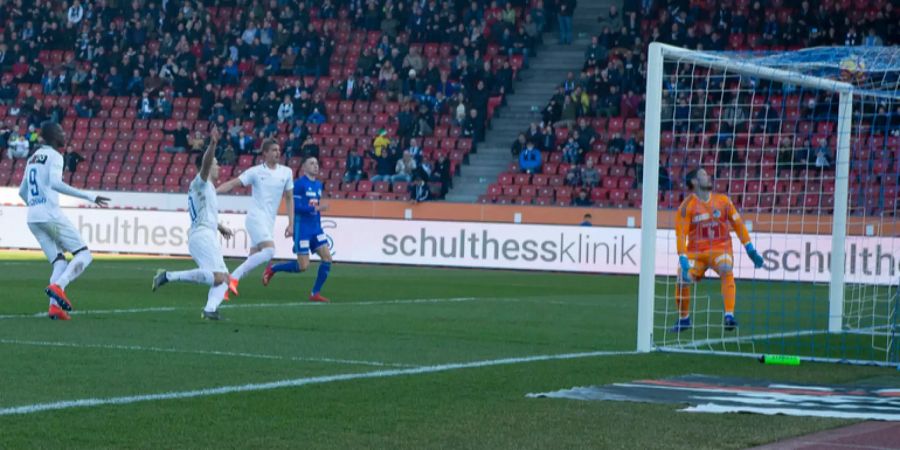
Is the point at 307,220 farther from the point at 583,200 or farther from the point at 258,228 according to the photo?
the point at 583,200

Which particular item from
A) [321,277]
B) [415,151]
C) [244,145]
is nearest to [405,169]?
[415,151]

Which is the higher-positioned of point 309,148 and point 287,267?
point 309,148

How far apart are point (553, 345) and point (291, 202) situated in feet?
20.3

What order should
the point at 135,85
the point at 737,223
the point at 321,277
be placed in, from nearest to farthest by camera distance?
1. the point at 737,223
2. the point at 321,277
3. the point at 135,85

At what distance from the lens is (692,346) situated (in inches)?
526

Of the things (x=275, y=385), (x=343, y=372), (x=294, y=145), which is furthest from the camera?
(x=294, y=145)

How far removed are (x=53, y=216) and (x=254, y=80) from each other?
24686mm

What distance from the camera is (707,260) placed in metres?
15.5

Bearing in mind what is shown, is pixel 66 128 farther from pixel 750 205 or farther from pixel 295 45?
pixel 750 205

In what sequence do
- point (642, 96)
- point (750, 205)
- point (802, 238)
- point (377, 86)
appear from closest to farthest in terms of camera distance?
point (802, 238)
point (750, 205)
point (642, 96)
point (377, 86)

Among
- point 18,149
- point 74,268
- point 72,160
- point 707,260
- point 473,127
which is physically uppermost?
point 473,127

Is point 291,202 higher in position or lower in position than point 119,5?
lower

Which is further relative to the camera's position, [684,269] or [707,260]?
[707,260]

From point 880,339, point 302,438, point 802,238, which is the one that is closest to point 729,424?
point 302,438
